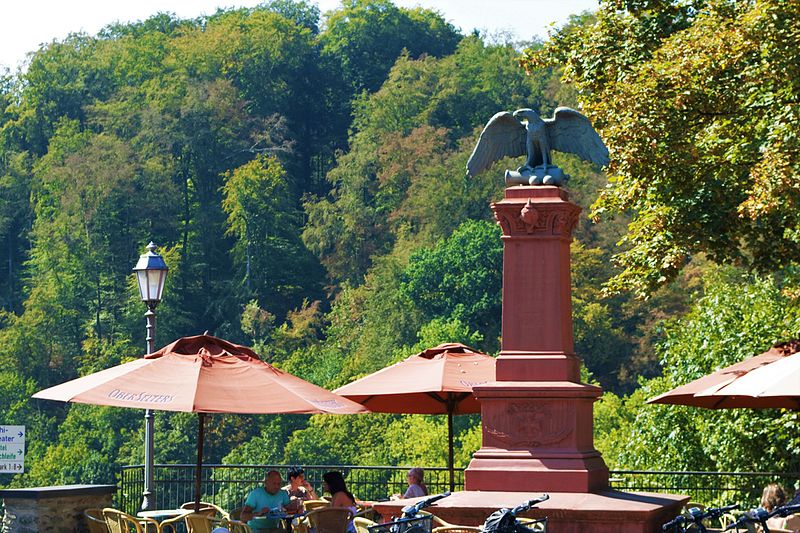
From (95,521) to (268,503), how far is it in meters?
1.82

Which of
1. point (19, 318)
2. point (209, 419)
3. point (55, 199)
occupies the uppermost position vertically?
point (55, 199)

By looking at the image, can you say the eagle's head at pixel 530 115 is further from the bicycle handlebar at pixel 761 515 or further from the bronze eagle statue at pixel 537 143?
the bicycle handlebar at pixel 761 515

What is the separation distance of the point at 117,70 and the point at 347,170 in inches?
866

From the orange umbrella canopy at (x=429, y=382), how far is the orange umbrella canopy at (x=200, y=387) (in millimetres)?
1912

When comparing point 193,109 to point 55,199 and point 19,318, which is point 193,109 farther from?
point 19,318

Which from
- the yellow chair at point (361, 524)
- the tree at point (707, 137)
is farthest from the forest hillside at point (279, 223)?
the yellow chair at point (361, 524)

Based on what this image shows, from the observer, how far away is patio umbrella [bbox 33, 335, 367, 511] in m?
11.8

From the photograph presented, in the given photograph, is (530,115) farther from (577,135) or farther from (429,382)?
(429,382)

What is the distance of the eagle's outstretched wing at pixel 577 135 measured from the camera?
46.4 feet

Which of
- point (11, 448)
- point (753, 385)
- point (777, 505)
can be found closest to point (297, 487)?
point (777, 505)

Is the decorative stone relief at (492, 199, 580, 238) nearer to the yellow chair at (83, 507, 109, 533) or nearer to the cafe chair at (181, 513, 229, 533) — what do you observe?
the cafe chair at (181, 513, 229, 533)

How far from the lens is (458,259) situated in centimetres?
A: 6569

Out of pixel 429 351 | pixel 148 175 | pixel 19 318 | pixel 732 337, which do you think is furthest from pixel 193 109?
pixel 429 351

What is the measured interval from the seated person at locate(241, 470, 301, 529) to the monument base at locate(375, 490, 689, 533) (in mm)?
1043
